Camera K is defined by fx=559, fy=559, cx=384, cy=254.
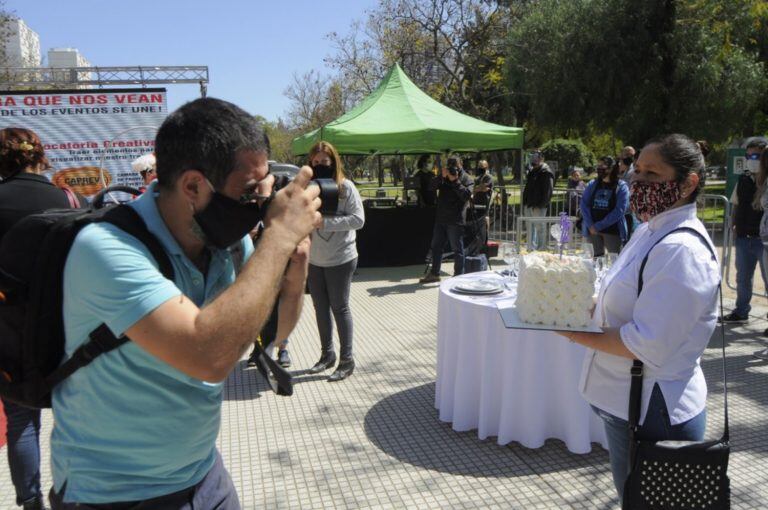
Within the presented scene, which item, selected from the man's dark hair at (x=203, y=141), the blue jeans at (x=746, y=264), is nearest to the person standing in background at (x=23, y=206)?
the man's dark hair at (x=203, y=141)

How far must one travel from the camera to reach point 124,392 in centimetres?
131

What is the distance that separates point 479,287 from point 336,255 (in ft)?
4.73

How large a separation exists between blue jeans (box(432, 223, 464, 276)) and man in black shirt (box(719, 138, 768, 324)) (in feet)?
11.9

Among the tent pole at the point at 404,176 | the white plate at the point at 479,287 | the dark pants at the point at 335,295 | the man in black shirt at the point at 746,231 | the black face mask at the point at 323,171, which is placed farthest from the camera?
the tent pole at the point at 404,176

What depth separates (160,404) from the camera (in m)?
1.35

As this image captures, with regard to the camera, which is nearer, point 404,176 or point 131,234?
point 131,234

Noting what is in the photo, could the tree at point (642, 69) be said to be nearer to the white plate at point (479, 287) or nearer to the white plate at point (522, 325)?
the white plate at point (479, 287)

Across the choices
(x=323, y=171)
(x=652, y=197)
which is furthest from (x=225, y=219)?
(x=323, y=171)

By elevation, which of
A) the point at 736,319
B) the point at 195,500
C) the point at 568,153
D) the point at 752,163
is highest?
the point at 568,153

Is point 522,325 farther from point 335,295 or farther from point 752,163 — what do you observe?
point 752,163

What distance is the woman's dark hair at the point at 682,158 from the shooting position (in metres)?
2.04

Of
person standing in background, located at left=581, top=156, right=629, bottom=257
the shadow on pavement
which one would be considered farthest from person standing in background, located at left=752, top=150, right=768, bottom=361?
the shadow on pavement

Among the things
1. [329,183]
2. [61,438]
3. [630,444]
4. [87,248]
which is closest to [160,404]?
[61,438]

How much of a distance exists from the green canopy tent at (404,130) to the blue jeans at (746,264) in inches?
189
